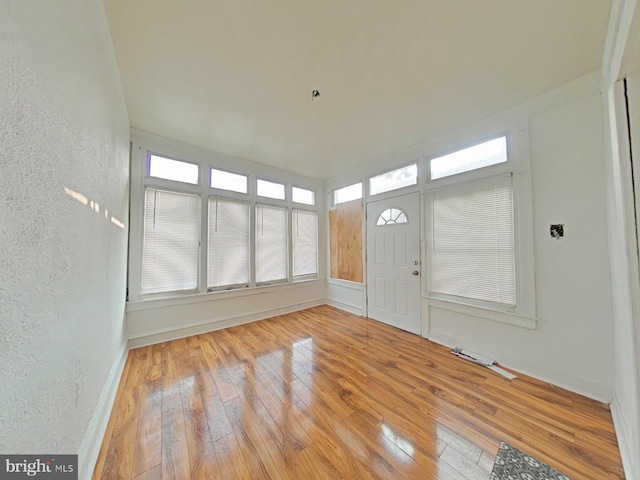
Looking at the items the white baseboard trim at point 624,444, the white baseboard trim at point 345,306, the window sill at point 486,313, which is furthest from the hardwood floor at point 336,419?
the white baseboard trim at point 345,306

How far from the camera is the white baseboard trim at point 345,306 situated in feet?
12.9

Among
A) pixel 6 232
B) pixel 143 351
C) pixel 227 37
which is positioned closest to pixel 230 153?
pixel 227 37

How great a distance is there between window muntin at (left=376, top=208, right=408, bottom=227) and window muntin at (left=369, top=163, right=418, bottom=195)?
0.35 metres

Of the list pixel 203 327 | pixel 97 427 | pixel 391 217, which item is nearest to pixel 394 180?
pixel 391 217

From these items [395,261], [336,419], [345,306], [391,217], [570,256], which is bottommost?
[336,419]

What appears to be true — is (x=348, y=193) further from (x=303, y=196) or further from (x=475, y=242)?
(x=475, y=242)

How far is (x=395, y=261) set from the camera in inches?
133

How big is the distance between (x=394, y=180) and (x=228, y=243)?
9.18ft

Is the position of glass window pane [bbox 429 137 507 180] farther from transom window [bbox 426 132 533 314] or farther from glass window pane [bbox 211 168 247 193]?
glass window pane [bbox 211 168 247 193]

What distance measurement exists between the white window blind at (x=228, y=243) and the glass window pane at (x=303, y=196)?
3.39ft

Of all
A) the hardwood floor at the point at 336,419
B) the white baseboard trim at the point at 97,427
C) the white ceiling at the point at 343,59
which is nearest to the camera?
the white baseboard trim at the point at 97,427

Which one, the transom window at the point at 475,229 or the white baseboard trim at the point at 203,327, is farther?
the white baseboard trim at the point at 203,327

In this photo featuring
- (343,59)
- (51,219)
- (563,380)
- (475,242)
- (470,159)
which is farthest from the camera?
(470,159)

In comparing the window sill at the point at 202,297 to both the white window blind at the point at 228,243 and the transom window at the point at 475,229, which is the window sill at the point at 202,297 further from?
the transom window at the point at 475,229
